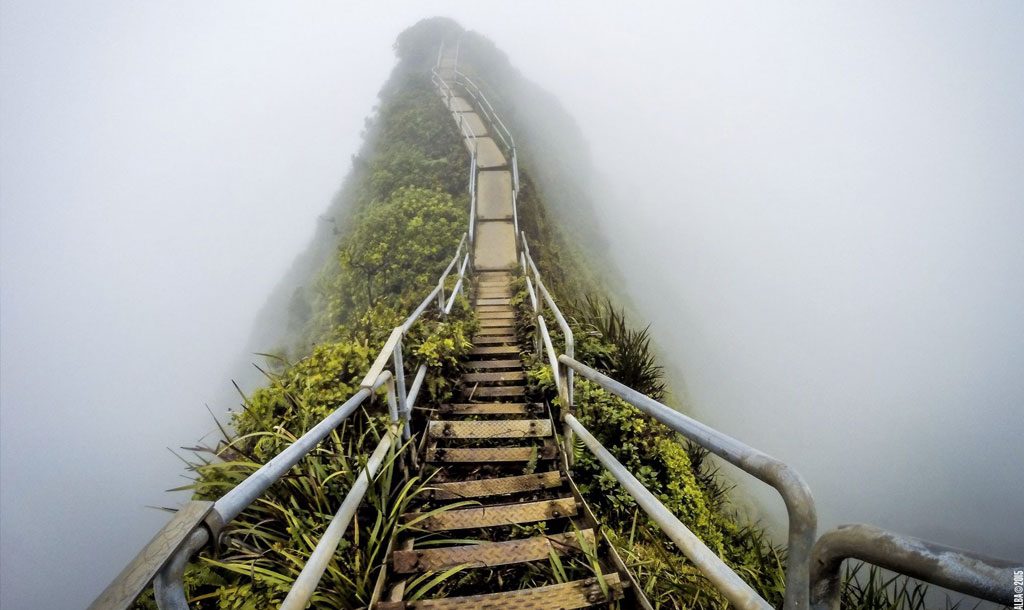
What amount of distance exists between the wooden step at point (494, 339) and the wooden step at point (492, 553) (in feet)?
13.0

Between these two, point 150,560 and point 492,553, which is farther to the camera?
point 492,553

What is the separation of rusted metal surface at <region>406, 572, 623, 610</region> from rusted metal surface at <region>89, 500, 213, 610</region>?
1.40 meters

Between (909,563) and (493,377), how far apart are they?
4.40 meters

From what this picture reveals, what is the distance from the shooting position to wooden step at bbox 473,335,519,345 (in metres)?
6.27

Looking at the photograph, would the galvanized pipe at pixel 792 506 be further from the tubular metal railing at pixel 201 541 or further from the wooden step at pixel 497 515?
the wooden step at pixel 497 515

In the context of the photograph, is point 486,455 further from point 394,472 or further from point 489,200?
point 489,200

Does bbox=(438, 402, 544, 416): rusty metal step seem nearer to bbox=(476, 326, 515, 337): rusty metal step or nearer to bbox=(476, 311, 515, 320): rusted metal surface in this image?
bbox=(476, 326, 515, 337): rusty metal step

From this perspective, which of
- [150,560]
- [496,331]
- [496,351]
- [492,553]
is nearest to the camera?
[150,560]

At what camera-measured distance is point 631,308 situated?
17.6 m

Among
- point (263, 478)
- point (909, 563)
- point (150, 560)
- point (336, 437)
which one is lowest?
point (336, 437)

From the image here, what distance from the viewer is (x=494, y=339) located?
6.42 metres

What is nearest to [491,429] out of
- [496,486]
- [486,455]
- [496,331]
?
[486,455]

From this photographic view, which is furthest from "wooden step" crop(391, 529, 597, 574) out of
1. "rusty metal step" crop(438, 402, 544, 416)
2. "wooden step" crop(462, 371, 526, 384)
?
"wooden step" crop(462, 371, 526, 384)

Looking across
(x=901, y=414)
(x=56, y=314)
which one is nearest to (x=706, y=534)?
(x=901, y=414)
